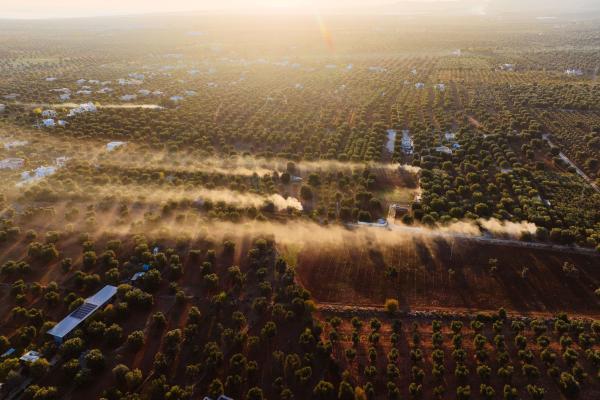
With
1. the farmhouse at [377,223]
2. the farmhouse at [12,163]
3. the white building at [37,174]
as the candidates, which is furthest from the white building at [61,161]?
the farmhouse at [377,223]

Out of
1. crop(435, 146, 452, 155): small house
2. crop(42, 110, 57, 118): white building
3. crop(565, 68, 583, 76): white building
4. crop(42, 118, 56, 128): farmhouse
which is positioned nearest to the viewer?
crop(435, 146, 452, 155): small house

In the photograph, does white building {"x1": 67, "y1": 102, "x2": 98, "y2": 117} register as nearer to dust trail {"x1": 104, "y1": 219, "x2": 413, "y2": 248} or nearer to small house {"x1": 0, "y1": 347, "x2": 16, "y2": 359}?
dust trail {"x1": 104, "y1": 219, "x2": 413, "y2": 248}

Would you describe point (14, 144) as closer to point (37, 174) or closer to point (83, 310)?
point (37, 174)

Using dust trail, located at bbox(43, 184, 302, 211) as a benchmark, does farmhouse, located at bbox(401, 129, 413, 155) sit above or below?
above

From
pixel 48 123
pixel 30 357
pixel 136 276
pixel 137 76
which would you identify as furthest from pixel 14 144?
pixel 137 76

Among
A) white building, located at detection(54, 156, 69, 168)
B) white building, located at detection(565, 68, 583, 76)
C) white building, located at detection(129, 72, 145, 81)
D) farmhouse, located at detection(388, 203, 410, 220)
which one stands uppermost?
white building, located at detection(565, 68, 583, 76)

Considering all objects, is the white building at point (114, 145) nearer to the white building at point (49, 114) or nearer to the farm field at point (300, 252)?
the farm field at point (300, 252)

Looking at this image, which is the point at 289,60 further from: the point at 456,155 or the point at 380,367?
the point at 380,367

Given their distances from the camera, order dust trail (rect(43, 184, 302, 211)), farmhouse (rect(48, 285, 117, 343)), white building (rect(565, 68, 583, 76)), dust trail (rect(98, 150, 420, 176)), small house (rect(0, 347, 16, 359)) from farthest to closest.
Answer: white building (rect(565, 68, 583, 76)), dust trail (rect(98, 150, 420, 176)), dust trail (rect(43, 184, 302, 211)), farmhouse (rect(48, 285, 117, 343)), small house (rect(0, 347, 16, 359))

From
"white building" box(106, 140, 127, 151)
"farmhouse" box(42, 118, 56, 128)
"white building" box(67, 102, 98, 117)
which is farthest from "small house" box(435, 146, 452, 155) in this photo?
"farmhouse" box(42, 118, 56, 128)
